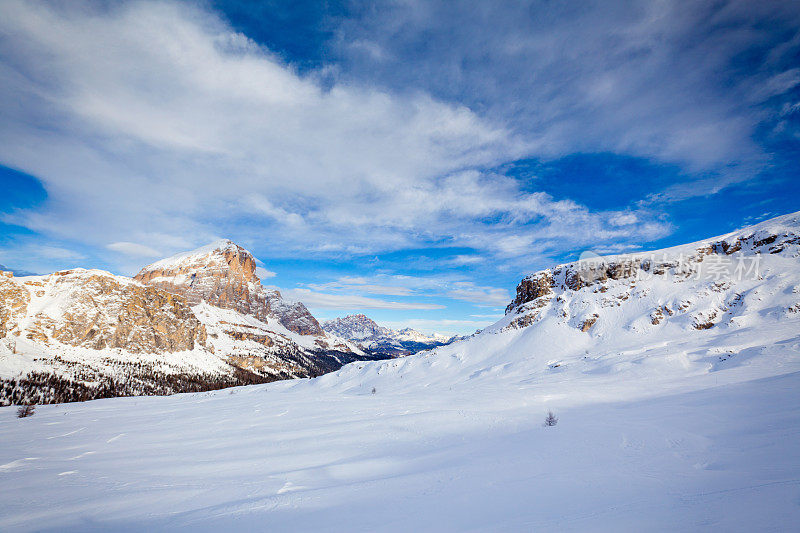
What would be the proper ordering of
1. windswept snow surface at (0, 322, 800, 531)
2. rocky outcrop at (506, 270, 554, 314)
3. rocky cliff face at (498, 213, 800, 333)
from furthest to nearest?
rocky outcrop at (506, 270, 554, 314)
rocky cliff face at (498, 213, 800, 333)
windswept snow surface at (0, 322, 800, 531)

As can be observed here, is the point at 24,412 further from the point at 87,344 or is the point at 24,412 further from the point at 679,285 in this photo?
the point at 87,344

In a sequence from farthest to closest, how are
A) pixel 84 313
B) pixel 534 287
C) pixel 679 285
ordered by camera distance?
pixel 84 313 < pixel 534 287 < pixel 679 285

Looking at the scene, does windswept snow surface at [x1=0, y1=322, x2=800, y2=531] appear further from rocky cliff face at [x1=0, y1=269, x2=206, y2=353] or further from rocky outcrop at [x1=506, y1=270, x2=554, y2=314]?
rocky cliff face at [x1=0, y1=269, x2=206, y2=353]

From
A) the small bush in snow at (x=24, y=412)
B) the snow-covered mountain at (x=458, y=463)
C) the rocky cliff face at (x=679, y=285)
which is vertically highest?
the rocky cliff face at (x=679, y=285)

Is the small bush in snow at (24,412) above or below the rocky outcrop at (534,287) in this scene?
below

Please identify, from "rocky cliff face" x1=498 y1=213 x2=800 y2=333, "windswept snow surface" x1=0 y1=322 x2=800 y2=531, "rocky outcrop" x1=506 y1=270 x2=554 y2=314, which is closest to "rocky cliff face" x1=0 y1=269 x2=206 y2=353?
"windswept snow surface" x1=0 y1=322 x2=800 y2=531

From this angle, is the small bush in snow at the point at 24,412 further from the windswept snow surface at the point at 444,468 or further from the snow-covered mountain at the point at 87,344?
the snow-covered mountain at the point at 87,344

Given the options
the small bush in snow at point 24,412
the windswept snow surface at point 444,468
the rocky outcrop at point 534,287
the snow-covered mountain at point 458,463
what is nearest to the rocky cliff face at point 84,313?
the small bush in snow at point 24,412

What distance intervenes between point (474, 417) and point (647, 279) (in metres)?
62.9

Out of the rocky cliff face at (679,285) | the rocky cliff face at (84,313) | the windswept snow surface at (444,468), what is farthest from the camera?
the rocky cliff face at (84,313)

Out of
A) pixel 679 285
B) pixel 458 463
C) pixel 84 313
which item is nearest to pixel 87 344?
pixel 84 313

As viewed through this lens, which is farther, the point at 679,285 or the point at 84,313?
the point at 84,313

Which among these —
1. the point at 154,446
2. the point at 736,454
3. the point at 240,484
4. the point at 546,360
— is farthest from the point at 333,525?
the point at 546,360

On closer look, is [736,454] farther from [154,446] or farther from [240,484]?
[154,446]
